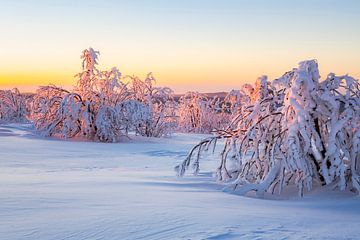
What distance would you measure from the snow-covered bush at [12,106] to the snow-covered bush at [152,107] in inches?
403

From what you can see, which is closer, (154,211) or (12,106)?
(154,211)

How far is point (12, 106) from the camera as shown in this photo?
31156 mm

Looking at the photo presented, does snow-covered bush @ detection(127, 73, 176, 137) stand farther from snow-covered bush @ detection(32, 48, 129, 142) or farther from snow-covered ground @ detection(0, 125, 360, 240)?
snow-covered ground @ detection(0, 125, 360, 240)

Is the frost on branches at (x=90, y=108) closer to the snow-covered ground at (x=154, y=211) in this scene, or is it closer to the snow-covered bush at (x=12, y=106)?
the snow-covered ground at (x=154, y=211)

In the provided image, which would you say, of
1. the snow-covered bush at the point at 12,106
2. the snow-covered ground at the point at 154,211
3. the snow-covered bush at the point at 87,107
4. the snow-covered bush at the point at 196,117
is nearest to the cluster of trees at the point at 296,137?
the snow-covered ground at the point at 154,211

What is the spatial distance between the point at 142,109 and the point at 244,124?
34.9ft

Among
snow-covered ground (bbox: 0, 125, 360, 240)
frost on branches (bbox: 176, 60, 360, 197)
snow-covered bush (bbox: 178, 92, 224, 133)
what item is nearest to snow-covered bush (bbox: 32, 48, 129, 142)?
snow-covered ground (bbox: 0, 125, 360, 240)

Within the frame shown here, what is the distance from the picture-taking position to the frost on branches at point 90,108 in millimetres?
16000

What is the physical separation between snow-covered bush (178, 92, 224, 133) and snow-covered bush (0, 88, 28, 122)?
30.9ft

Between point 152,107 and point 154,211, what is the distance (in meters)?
17.7

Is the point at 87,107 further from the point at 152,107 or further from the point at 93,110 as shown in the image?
the point at 152,107

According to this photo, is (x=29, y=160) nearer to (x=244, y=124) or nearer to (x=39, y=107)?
(x=244, y=124)

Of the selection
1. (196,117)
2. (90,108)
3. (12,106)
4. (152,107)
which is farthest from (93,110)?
(12,106)

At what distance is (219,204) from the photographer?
4445 millimetres
